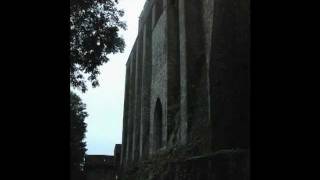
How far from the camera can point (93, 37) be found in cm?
973

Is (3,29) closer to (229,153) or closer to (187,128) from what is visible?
(229,153)

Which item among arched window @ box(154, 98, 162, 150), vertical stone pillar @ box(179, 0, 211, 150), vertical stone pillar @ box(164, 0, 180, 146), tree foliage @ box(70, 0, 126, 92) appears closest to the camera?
tree foliage @ box(70, 0, 126, 92)

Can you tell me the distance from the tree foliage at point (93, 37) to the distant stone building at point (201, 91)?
325 cm

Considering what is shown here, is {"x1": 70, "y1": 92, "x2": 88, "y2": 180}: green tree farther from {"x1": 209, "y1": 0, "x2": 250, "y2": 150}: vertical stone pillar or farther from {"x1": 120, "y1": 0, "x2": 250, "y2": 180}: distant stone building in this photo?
{"x1": 209, "y1": 0, "x2": 250, "y2": 150}: vertical stone pillar

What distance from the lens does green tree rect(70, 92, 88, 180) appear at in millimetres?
26170

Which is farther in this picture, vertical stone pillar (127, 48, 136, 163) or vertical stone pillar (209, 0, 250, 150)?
vertical stone pillar (127, 48, 136, 163)

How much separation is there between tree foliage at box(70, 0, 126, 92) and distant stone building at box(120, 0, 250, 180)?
3251mm

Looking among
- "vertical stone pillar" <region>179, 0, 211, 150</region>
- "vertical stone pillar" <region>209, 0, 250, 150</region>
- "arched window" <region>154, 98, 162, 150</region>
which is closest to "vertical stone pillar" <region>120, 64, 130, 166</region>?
"arched window" <region>154, 98, 162, 150</region>

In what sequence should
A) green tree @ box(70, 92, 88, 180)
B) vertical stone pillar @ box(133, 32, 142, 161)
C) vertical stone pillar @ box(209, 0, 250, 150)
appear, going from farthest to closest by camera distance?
1. green tree @ box(70, 92, 88, 180)
2. vertical stone pillar @ box(133, 32, 142, 161)
3. vertical stone pillar @ box(209, 0, 250, 150)

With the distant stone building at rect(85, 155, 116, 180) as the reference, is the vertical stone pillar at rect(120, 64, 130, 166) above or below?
above

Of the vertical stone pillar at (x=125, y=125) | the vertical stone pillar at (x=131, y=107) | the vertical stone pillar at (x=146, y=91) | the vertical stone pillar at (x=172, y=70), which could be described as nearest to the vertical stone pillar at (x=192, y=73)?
the vertical stone pillar at (x=172, y=70)

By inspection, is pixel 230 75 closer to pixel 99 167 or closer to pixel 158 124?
pixel 158 124

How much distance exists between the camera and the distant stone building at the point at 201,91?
10997 millimetres

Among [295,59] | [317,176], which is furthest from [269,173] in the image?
[295,59]
